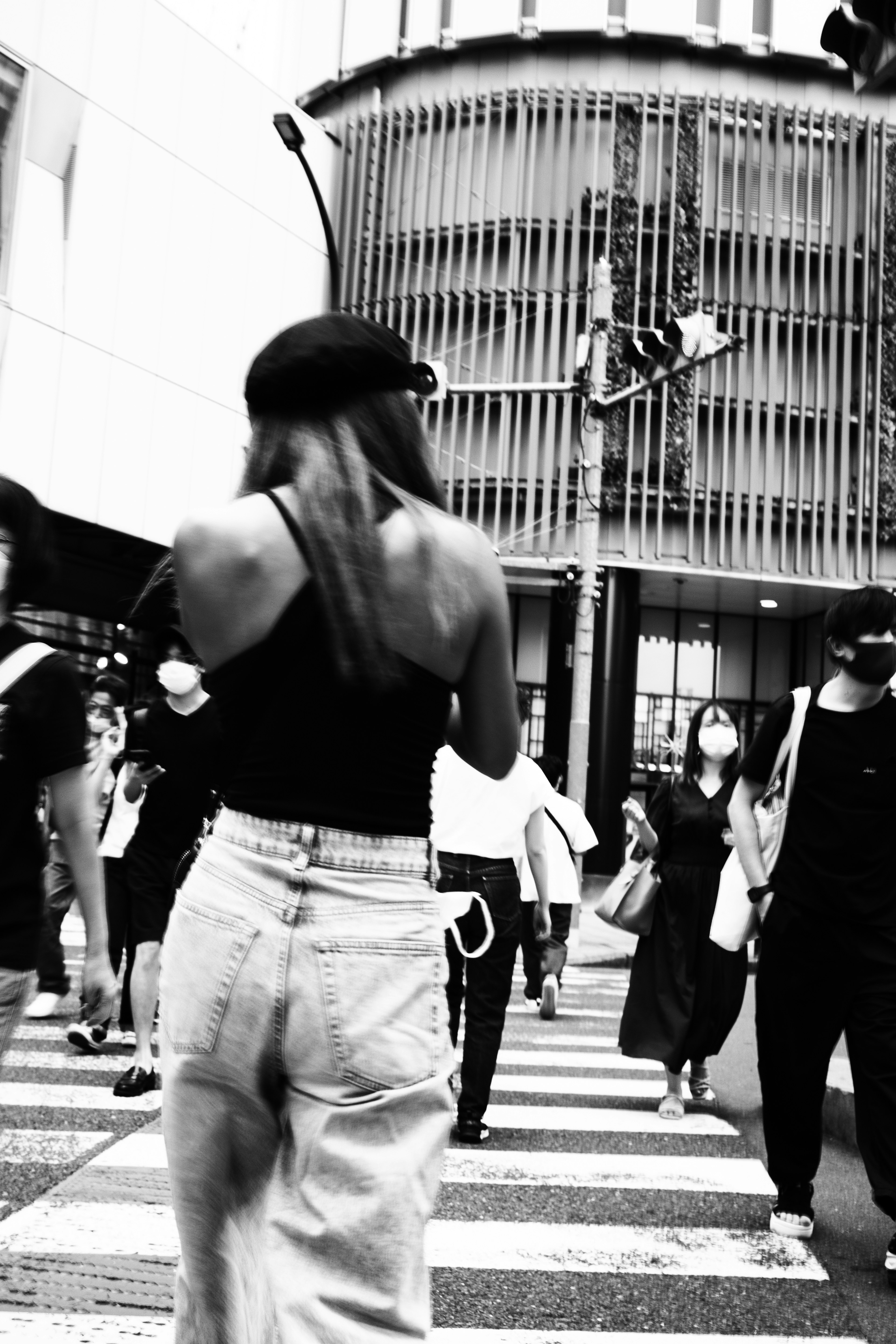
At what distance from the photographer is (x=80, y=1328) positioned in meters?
3.35

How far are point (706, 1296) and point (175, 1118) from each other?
2632 mm

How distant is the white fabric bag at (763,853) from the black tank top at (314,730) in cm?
297

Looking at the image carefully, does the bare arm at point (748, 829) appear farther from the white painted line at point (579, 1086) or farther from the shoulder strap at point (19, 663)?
the white painted line at point (579, 1086)

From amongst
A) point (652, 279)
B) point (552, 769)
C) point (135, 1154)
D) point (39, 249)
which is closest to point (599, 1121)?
point (135, 1154)

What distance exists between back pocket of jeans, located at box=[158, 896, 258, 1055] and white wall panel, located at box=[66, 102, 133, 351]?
64.7ft

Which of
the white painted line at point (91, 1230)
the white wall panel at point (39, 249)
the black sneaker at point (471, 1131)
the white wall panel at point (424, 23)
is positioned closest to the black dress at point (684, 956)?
the black sneaker at point (471, 1131)

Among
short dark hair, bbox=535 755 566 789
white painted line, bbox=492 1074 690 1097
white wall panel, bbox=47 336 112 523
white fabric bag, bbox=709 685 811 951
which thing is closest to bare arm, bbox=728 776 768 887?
white fabric bag, bbox=709 685 811 951

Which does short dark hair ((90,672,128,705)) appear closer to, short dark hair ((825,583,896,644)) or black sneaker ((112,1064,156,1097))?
black sneaker ((112,1064,156,1097))

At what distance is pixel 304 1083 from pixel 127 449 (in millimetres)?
20590

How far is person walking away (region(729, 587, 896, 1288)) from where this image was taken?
4.29 metres

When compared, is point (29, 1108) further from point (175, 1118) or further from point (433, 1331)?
point (175, 1118)

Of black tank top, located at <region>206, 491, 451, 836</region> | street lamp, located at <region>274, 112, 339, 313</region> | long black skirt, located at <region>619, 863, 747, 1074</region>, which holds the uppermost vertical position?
street lamp, located at <region>274, 112, 339, 313</region>

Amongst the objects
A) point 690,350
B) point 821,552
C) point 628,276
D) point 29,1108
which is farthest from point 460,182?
point 29,1108

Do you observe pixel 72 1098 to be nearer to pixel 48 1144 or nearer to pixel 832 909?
pixel 48 1144
